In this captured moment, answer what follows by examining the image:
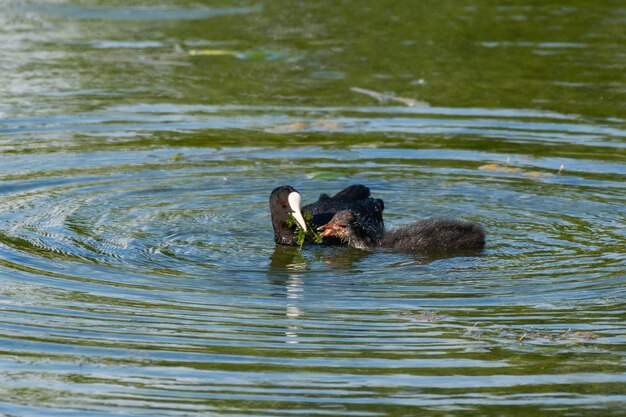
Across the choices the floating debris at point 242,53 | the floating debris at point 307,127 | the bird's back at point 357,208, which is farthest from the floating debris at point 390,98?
the bird's back at point 357,208

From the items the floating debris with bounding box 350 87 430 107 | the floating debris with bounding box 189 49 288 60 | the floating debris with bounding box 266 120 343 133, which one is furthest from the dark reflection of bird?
the floating debris with bounding box 189 49 288 60

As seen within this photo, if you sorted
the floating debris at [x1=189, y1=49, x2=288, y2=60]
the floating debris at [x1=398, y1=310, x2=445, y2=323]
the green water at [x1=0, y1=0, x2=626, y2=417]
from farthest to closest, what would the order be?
the floating debris at [x1=189, y1=49, x2=288, y2=60] → the floating debris at [x1=398, y1=310, x2=445, y2=323] → the green water at [x1=0, y1=0, x2=626, y2=417]

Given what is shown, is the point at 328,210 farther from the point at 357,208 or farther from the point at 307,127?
the point at 307,127

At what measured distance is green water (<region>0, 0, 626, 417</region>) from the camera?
22.5ft

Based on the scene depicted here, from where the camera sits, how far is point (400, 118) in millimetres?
14320

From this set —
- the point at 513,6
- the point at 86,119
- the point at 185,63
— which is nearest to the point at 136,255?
the point at 86,119

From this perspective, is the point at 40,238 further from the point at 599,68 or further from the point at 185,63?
the point at 599,68

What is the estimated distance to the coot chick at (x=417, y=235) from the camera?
9836 millimetres

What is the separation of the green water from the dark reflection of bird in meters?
0.21

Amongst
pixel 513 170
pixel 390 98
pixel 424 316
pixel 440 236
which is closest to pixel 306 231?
pixel 440 236

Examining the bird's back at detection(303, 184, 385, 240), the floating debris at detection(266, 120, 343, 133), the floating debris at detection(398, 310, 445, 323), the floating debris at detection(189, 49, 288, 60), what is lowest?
the floating debris at detection(398, 310, 445, 323)

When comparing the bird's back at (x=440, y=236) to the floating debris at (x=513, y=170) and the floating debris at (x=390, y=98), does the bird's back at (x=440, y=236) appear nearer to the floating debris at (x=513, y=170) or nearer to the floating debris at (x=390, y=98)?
the floating debris at (x=513, y=170)

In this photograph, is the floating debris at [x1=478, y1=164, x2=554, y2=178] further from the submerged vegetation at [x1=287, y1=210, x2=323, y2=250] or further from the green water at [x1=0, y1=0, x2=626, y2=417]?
the submerged vegetation at [x1=287, y1=210, x2=323, y2=250]

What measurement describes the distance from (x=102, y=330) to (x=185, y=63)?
1008cm
